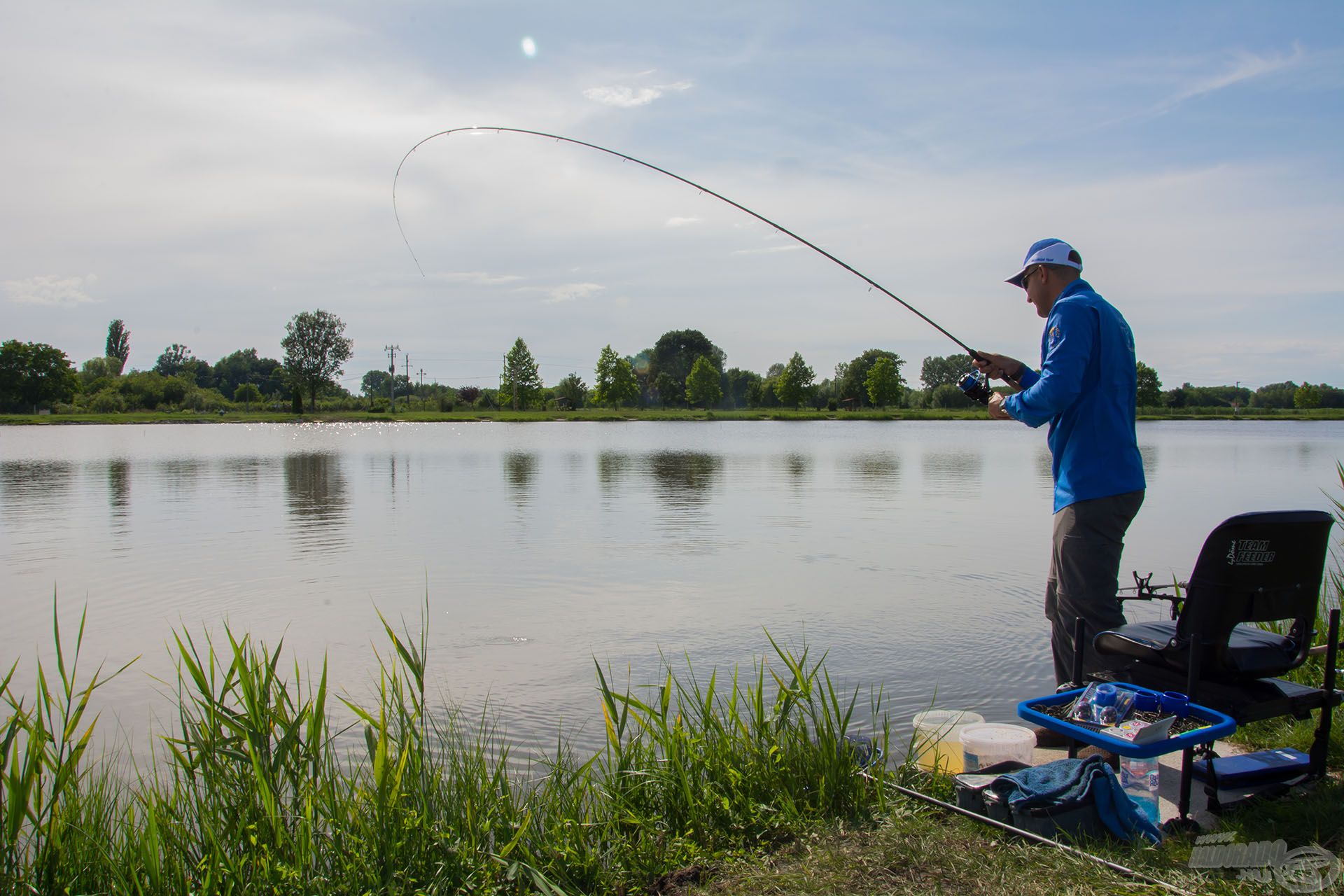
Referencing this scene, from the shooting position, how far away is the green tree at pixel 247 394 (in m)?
106

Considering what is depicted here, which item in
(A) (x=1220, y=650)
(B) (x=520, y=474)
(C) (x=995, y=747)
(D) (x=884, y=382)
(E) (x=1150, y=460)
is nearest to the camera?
(A) (x=1220, y=650)

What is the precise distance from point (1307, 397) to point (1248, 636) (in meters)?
124

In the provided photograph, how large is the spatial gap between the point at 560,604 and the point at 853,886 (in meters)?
5.63

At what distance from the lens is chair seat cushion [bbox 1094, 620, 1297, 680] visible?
128 inches

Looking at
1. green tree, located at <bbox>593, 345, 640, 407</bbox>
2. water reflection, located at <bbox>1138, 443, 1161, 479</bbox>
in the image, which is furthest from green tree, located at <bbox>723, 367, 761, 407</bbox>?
water reflection, located at <bbox>1138, 443, 1161, 479</bbox>

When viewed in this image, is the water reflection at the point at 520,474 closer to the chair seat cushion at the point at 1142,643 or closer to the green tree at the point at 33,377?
the chair seat cushion at the point at 1142,643

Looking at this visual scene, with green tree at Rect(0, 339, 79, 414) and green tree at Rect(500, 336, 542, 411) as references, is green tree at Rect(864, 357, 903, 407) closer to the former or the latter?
green tree at Rect(500, 336, 542, 411)

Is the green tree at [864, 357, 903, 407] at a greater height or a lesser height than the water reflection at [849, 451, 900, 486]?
greater

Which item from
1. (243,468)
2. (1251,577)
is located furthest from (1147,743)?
(243,468)

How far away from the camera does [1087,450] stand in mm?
4094

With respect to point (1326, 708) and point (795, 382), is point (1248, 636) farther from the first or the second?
point (795, 382)

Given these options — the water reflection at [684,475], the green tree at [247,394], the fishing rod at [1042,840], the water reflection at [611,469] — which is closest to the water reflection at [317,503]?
the water reflection at [611,469]

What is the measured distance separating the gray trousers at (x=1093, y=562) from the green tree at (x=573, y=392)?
3813 inches

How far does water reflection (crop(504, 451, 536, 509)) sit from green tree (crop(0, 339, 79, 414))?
2795 inches
